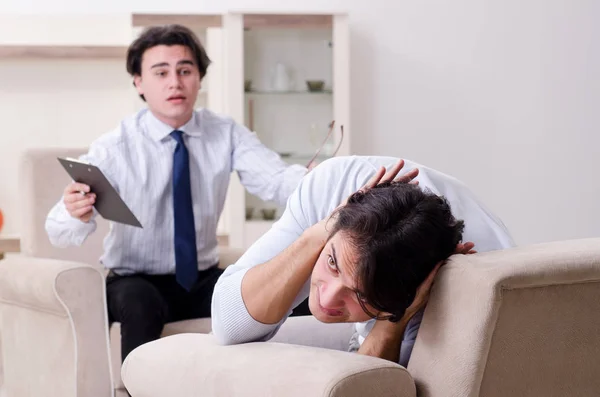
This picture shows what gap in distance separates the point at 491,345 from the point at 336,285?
9.9 inches

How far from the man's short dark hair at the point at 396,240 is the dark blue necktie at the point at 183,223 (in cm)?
141

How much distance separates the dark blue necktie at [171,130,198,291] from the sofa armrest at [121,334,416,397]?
102cm

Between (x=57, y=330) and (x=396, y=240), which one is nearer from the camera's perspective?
(x=396, y=240)

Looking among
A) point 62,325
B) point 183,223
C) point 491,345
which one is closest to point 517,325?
point 491,345

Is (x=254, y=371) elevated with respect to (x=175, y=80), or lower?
lower

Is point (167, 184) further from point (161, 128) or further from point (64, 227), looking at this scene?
point (64, 227)

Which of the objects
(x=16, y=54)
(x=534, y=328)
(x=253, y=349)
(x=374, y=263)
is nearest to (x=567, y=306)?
(x=534, y=328)

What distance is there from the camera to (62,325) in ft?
8.08

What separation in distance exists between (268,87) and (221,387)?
10.3 ft

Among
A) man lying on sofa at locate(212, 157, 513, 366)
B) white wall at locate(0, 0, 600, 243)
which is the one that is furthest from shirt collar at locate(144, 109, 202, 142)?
white wall at locate(0, 0, 600, 243)

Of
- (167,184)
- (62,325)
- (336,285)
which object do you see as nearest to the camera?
(336,285)

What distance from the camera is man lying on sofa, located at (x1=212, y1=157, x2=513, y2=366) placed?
52.2 inches

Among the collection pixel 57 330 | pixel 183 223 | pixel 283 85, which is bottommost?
pixel 57 330

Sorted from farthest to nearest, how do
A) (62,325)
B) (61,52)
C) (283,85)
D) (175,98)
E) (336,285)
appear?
(283,85), (61,52), (175,98), (62,325), (336,285)
